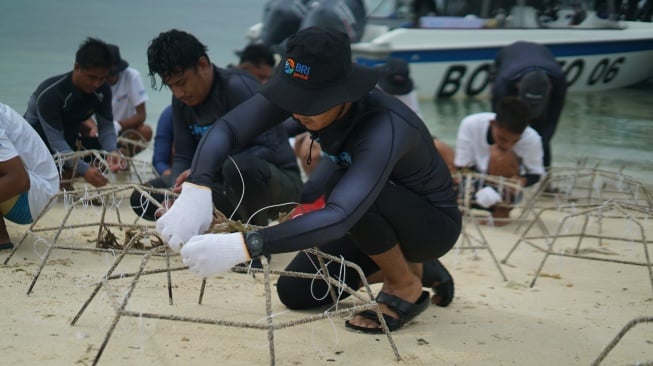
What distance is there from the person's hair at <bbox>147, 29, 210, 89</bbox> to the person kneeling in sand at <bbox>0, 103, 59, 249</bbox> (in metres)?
0.68

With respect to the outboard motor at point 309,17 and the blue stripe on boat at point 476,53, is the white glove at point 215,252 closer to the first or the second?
the blue stripe on boat at point 476,53

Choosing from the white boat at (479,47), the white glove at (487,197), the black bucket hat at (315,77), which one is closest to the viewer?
the black bucket hat at (315,77)

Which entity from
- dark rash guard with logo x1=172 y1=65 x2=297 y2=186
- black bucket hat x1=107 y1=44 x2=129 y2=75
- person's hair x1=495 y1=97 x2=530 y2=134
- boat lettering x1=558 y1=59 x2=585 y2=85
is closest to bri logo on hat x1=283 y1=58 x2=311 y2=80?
dark rash guard with logo x1=172 y1=65 x2=297 y2=186

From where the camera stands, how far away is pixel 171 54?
3.62 meters

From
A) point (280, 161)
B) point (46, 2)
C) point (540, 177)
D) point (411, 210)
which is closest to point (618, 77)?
point (540, 177)

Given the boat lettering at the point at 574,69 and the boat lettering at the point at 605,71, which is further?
the boat lettering at the point at 574,69

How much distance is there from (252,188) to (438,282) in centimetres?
101

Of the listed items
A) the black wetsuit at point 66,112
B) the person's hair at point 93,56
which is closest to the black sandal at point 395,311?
the black wetsuit at point 66,112

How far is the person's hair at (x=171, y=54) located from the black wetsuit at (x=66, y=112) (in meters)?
1.25

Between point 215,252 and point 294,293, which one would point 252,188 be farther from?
point 215,252

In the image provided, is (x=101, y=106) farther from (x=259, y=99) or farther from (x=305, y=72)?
(x=305, y=72)

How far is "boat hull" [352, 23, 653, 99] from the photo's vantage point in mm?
9906

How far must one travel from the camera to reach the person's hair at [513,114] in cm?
534

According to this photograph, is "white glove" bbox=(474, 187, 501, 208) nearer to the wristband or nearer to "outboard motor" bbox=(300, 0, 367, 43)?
the wristband
